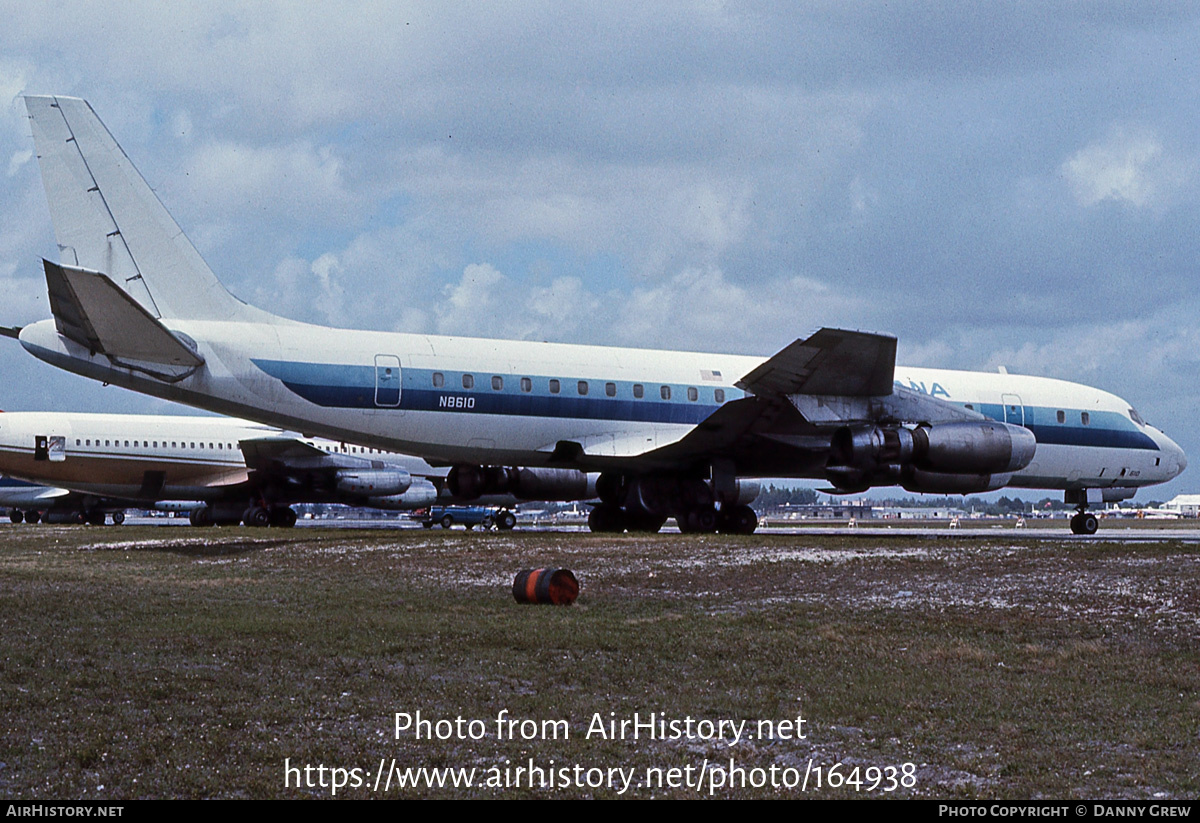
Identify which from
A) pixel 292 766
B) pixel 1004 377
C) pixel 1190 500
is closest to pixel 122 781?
pixel 292 766

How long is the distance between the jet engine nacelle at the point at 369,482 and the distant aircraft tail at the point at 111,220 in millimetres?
18545

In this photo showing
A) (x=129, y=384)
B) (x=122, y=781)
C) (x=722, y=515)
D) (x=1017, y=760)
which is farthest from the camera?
(x=722, y=515)

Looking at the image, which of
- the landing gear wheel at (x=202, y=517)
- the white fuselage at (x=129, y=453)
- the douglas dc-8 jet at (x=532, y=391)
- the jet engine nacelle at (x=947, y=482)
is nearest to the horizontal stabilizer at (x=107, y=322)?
the douglas dc-8 jet at (x=532, y=391)

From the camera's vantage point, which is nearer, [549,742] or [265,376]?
[549,742]

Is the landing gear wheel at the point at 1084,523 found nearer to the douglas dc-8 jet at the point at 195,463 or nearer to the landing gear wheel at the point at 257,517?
the douglas dc-8 jet at the point at 195,463

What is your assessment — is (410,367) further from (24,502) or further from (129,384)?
(24,502)

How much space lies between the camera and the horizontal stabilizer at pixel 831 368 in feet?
73.9

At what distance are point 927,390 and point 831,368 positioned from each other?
5836 millimetres

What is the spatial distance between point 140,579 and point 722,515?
1360 cm

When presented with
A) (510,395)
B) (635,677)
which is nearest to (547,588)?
(635,677)

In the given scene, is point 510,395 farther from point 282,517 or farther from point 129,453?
point 129,453

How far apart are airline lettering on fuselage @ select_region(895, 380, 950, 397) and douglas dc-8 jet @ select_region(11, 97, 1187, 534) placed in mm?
61

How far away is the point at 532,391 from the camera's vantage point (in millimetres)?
25188

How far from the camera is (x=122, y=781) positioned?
618 centimetres
